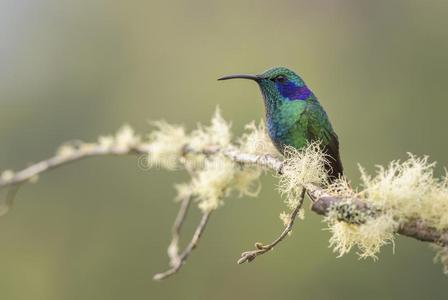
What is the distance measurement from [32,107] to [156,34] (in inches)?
142

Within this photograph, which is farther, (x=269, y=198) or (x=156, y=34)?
(x=156, y=34)

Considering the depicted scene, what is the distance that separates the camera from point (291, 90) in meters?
3.21

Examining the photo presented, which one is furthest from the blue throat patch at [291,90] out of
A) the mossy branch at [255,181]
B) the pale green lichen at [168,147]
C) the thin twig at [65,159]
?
the thin twig at [65,159]

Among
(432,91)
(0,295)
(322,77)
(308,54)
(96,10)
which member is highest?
(96,10)

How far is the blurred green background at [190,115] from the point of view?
8836 mm

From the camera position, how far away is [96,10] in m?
15.5

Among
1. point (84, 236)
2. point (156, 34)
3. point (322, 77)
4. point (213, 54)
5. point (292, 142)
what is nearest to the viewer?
point (292, 142)

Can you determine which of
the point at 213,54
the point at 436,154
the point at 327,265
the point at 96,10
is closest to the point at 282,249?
the point at 327,265

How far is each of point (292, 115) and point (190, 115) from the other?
25.5 feet

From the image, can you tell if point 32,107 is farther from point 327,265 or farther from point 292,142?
point 292,142

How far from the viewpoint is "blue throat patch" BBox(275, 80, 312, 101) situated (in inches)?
126

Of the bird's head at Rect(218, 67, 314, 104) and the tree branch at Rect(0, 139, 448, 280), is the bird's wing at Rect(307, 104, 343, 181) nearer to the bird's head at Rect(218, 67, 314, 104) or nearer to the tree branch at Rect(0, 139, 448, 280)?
the bird's head at Rect(218, 67, 314, 104)

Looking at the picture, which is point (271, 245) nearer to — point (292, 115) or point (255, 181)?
point (255, 181)

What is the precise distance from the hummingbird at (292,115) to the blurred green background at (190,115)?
5.17 meters
